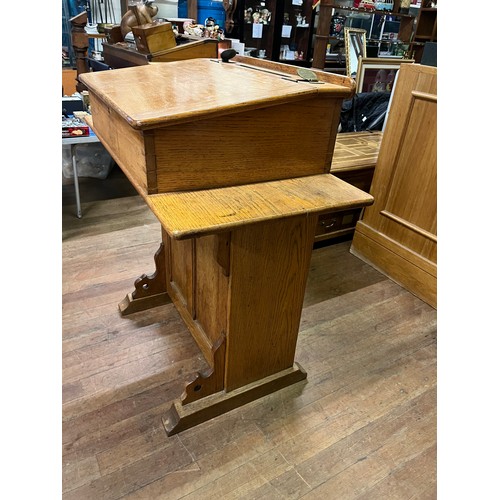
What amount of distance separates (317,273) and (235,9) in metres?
3.11

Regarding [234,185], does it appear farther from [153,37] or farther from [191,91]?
[153,37]

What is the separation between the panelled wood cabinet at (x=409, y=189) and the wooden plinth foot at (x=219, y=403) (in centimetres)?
104

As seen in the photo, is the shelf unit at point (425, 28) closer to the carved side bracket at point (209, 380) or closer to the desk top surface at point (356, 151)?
the desk top surface at point (356, 151)

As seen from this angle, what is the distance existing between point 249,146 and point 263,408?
101 centimetres

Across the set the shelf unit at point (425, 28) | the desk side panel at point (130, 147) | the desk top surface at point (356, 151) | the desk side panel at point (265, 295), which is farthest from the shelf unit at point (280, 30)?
the desk side panel at point (265, 295)

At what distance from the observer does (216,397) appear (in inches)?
58.1

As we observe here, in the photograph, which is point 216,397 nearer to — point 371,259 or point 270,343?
point 270,343

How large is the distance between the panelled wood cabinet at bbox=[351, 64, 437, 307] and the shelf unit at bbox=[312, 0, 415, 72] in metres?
2.30

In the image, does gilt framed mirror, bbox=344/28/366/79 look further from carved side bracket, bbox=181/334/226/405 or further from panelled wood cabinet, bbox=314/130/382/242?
carved side bracket, bbox=181/334/226/405

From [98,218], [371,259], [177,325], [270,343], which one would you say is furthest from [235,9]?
[270,343]

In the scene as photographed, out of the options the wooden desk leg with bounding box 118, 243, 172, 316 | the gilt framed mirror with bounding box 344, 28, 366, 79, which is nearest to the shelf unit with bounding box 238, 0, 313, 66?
the gilt framed mirror with bounding box 344, 28, 366, 79

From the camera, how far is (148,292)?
196cm

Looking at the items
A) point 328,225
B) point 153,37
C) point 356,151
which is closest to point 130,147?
point 153,37

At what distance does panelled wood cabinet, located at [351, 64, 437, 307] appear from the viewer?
2012mm
